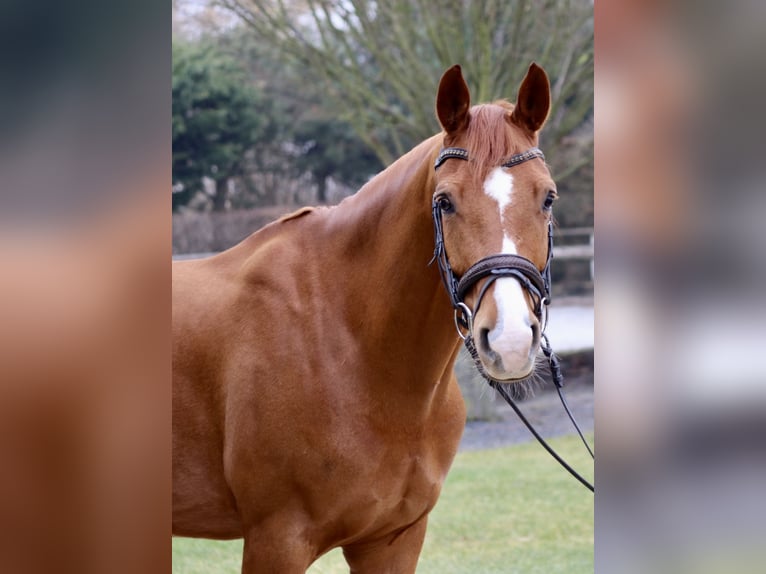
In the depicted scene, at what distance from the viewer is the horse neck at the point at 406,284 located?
2473 millimetres

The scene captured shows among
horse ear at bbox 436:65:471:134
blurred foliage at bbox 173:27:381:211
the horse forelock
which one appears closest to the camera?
the horse forelock

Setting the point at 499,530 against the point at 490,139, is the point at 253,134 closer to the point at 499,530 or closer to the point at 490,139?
the point at 499,530

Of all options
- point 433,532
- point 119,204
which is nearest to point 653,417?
point 119,204

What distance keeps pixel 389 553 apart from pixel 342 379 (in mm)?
693

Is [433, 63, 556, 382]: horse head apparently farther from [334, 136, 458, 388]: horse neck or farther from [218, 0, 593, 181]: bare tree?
[218, 0, 593, 181]: bare tree

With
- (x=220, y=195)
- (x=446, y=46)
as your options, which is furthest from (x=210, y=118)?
(x=446, y=46)

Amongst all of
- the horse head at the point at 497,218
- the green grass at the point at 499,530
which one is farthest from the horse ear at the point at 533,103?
the green grass at the point at 499,530

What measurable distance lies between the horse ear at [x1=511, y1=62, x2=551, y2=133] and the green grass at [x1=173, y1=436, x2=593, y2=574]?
333 cm

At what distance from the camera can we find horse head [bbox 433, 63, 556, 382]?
1.95 meters

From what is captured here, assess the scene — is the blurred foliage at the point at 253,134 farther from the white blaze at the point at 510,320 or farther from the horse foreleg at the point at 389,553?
the white blaze at the point at 510,320

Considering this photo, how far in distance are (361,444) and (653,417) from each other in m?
1.81

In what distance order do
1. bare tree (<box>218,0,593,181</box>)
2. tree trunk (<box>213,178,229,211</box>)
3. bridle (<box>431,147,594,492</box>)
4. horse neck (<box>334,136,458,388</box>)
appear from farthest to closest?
tree trunk (<box>213,178,229,211</box>)
bare tree (<box>218,0,593,181</box>)
horse neck (<box>334,136,458,388</box>)
bridle (<box>431,147,594,492</box>)

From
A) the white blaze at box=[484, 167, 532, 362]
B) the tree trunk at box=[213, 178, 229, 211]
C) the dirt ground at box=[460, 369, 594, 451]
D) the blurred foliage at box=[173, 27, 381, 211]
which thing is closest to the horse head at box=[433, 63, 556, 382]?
the white blaze at box=[484, 167, 532, 362]

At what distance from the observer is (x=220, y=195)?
12.1m
